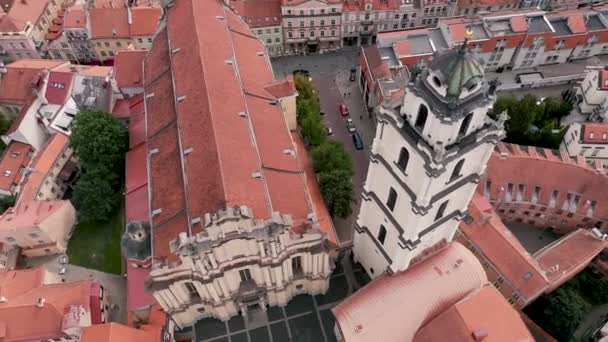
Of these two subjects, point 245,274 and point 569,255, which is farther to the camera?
point 569,255

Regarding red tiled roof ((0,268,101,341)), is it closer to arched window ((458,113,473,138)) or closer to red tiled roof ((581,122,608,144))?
arched window ((458,113,473,138))

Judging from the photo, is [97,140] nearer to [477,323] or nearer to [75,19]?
[75,19]

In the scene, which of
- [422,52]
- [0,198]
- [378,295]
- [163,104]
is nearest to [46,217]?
[0,198]

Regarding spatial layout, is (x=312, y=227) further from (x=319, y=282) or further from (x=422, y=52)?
(x=422, y=52)

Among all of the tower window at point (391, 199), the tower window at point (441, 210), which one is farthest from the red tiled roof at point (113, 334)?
the tower window at point (441, 210)

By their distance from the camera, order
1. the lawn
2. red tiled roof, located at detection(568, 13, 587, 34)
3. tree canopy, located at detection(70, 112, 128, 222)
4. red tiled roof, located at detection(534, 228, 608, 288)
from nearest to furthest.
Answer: red tiled roof, located at detection(534, 228, 608, 288), the lawn, tree canopy, located at detection(70, 112, 128, 222), red tiled roof, located at detection(568, 13, 587, 34)

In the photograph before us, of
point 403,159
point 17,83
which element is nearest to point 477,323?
point 403,159

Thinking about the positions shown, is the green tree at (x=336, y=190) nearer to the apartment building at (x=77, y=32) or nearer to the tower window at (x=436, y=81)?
the tower window at (x=436, y=81)

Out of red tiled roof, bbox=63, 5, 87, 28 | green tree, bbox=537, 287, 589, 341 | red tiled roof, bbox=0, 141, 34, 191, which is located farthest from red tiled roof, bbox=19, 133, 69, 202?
green tree, bbox=537, 287, 589, 341
